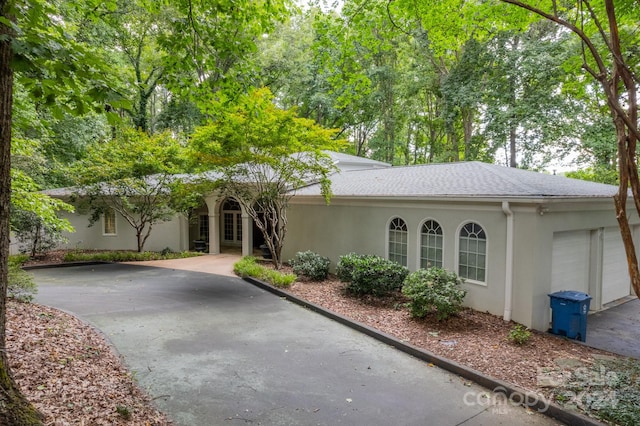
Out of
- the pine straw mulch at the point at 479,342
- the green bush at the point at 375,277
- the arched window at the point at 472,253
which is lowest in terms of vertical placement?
the pine straw mulch at the point at 479,342

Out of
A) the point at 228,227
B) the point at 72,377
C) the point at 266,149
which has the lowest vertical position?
the point at 72,377

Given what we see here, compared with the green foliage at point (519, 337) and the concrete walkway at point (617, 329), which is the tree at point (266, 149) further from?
the concrete walkway at point (617, 329)

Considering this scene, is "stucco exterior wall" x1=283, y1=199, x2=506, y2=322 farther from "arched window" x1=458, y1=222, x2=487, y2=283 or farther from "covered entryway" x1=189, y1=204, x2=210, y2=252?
"covered entryway" x1=189, y1=204, x2=210, y2=252

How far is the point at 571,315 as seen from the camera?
272 inches

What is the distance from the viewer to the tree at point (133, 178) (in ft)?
48.3

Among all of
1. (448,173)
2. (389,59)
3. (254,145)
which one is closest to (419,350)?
(448,173)

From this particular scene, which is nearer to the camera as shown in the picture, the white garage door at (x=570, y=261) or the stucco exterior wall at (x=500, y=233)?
the stucco exterior wall at (x=500, y=233)

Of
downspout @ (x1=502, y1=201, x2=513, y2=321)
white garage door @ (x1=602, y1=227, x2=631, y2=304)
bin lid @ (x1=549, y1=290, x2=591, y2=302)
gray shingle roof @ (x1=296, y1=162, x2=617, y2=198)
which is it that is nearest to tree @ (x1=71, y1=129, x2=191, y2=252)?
gray shingle roof @ (x1=296, y1=162, x2=617, y2=198)

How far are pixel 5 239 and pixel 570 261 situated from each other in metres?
10.3

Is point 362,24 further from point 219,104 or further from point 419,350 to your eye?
point 419,350

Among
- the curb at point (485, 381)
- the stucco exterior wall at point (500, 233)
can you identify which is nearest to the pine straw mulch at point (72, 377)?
the curb at point (485, 381)

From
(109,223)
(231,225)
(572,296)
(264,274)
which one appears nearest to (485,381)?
(572,296)

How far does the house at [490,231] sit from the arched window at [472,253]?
2 centimetres

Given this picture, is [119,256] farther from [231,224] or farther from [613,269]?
[613,269]
